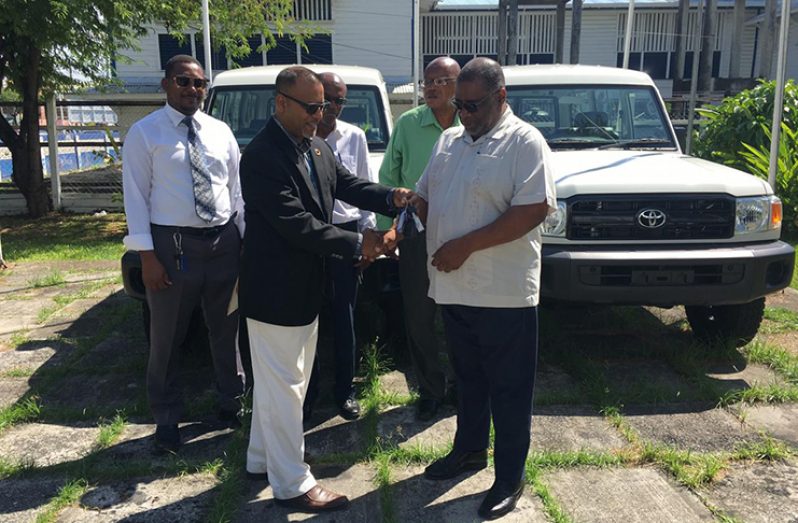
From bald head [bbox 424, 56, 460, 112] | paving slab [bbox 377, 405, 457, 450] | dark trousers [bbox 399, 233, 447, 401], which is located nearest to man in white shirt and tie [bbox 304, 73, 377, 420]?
paving slab [bbox 377, 405, 457, 450]

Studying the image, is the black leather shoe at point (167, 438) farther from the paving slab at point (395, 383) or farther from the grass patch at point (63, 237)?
the grass patch at point (63, 237)

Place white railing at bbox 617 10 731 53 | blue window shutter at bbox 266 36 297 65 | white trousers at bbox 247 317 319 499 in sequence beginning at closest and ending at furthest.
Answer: white trousers at bbox 247 317 319 499, blue window shutter at bbox 266 36 297 65, white railing at bbox 617 10 731 53

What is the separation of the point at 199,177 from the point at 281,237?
2.74ft

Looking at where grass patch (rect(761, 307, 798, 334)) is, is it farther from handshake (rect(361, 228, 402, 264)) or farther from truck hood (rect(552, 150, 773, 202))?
handshake (rect(361, 228, 402, 264))

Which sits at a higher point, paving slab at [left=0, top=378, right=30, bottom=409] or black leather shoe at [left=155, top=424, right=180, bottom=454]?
black leather shoe at [left=155, top=424, right=180, bottom=454]

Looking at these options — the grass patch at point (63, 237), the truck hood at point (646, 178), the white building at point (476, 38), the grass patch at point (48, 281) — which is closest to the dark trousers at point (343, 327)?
the truck hood at point (646, 178)

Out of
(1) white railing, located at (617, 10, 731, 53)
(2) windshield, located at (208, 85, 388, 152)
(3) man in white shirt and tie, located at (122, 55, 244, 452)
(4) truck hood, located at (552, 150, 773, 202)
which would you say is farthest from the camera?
(1) white railing, located at (617, 10, 731, 53)

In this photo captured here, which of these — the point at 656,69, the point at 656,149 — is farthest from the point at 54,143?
the point at 656,69

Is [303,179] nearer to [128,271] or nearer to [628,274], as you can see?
[128,271]

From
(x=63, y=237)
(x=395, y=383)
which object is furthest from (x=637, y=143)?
(x=63, y=237)

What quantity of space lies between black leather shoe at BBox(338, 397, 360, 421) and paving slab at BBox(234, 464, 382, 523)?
1.69 feet

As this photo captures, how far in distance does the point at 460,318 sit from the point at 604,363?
2045 mm

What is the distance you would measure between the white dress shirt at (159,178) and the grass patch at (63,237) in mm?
5548

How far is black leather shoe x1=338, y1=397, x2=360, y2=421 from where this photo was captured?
402 cm
